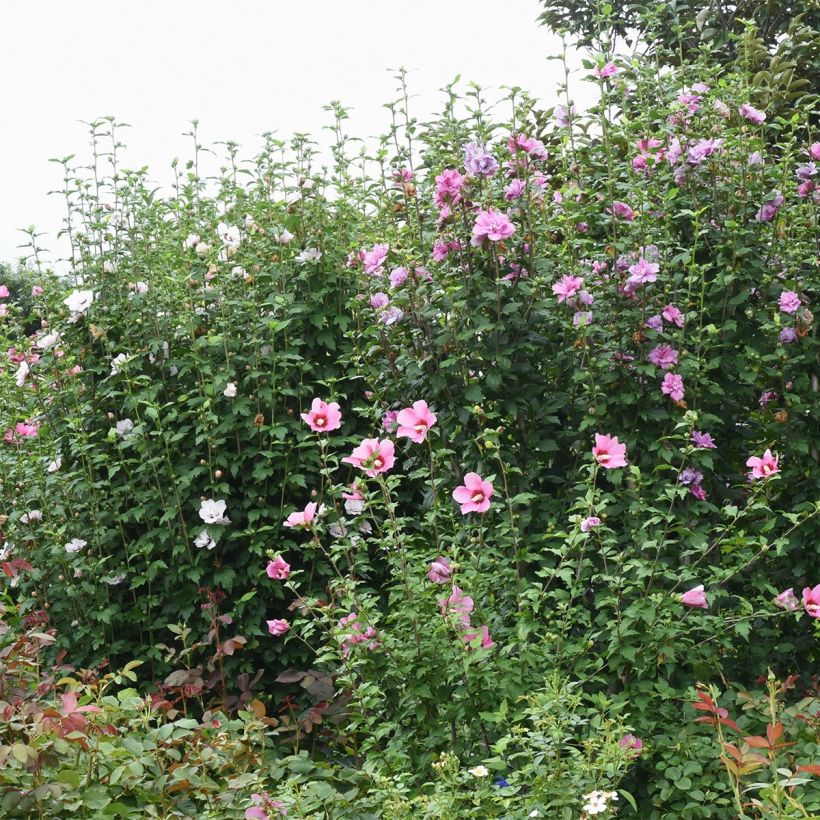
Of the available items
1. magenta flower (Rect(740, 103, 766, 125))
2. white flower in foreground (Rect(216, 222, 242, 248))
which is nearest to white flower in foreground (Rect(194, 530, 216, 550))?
white flower in foreground (Rect(216, 222, 242, 248))

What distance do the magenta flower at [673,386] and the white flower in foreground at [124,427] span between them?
2.16 meters

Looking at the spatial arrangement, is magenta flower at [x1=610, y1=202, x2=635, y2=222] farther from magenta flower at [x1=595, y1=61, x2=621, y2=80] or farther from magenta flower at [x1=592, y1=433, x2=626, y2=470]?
magenta flower at [x1=592, y1=433, x2=626, y2=470]

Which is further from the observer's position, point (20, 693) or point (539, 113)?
point (539, 113)

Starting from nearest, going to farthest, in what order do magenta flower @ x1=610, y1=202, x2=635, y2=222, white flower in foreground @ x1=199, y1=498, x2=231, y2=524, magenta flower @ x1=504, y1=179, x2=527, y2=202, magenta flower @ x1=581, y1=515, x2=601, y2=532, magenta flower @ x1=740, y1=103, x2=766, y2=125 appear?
magenta flower @ x1=581, y1=515, x2=601, y2=532, magenta flower @ x1=504, y1=179, x2=527, y2=202, magenta flower @ x1=610, y1=202, x2=635, y2=222, magenta flower @ x1=740, y1=103, x2=766, y2=125, white flower in foreground @ x1=199, y1=498, x2=231, y2=524

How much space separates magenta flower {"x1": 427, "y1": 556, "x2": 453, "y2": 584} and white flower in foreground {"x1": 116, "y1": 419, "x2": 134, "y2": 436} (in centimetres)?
168

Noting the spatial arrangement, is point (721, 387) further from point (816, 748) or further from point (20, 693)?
point (20, 693)

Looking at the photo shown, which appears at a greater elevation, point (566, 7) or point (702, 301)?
point (566, 7)

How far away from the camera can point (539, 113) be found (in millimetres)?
5289

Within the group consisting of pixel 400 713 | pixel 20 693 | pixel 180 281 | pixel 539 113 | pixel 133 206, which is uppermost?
pixel 539 113

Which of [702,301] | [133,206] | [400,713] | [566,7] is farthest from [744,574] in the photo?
[566,7]

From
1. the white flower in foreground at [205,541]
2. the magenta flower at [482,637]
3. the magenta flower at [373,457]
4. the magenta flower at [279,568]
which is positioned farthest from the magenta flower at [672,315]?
the white flower in foreground at [205,541]

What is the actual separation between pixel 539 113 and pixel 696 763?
3.40 meters

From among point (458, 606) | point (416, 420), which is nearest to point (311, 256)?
point (416, 420)

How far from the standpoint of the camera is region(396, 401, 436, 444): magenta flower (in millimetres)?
3160
